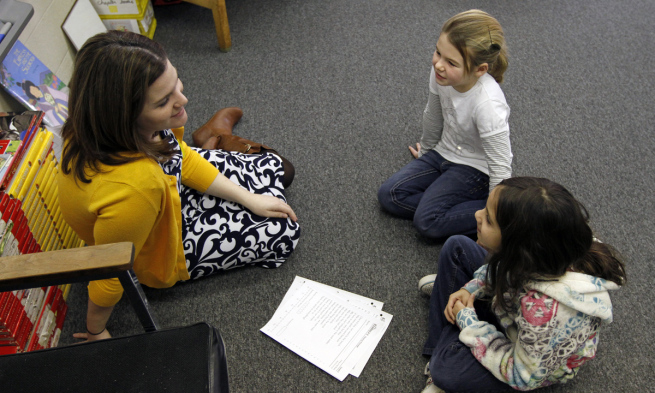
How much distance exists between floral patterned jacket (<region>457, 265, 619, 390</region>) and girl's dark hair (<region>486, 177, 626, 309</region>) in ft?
0.11

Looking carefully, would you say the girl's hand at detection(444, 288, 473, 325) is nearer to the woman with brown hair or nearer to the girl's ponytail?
the girl's ponytail

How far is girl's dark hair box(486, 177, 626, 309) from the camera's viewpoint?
0.95 meters

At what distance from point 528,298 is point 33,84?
162cm

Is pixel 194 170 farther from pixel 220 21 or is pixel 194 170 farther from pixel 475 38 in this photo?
pixel 220 21

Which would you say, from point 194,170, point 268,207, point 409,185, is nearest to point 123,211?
point 194,170

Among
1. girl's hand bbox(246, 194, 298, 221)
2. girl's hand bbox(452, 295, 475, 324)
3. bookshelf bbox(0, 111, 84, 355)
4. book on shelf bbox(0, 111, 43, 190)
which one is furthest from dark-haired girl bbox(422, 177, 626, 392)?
book on shelf bbox(0, 111, 43, 190)

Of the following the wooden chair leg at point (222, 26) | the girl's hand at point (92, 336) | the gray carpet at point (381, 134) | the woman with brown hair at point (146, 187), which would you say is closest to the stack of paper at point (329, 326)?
the gray carpet at point (381, 134)

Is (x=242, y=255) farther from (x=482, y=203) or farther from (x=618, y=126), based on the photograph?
(x=618, y=126)

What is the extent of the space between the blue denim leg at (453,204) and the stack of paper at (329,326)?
0.95 ft

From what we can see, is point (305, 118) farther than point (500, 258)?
Yes

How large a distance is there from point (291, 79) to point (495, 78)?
96 centimetres

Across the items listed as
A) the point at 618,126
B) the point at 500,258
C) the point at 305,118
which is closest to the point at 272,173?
the point at 305,118

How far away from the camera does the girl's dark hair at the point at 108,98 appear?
0.98 metres

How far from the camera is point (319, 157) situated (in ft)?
6.01
